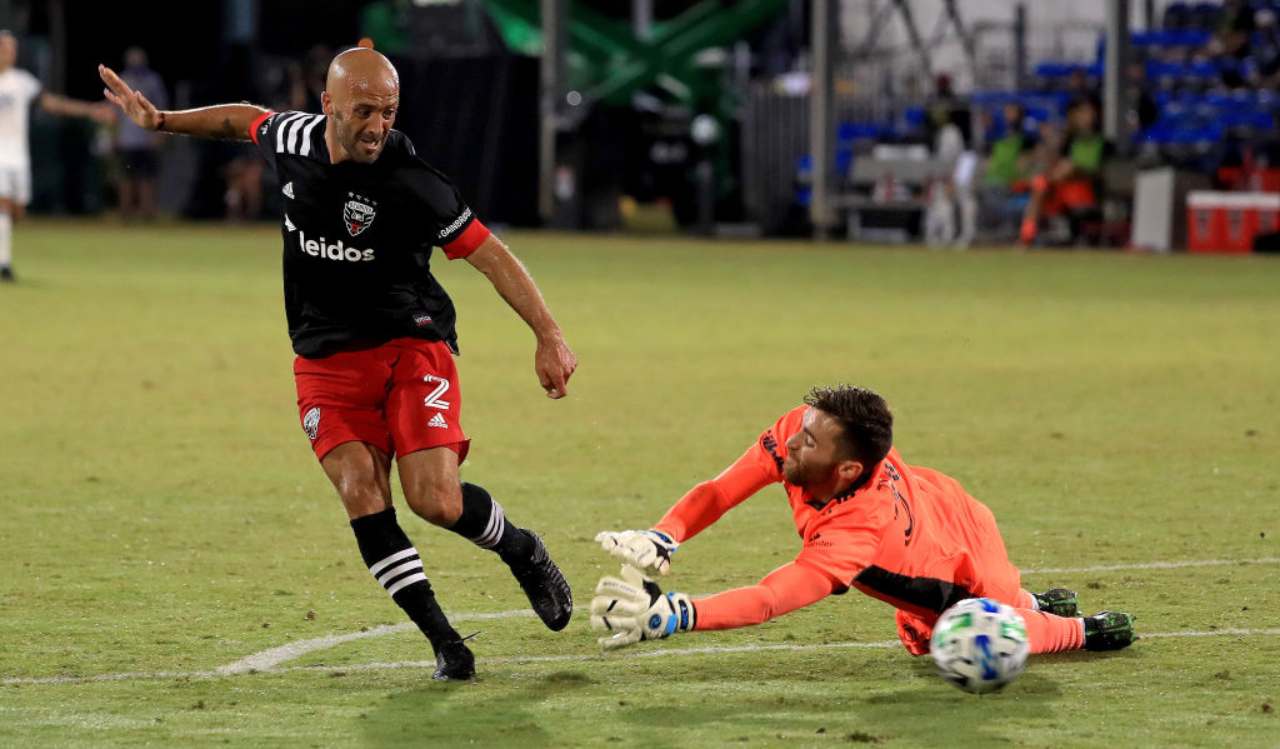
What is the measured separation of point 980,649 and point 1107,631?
35.6 inches

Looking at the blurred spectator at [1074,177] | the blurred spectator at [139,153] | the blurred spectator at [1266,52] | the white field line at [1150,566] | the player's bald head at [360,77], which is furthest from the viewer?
the blurred spectator at [139,153]

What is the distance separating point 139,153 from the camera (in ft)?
117

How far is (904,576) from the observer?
241 inches

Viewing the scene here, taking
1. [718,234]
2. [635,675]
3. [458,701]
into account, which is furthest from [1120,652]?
[718,234]

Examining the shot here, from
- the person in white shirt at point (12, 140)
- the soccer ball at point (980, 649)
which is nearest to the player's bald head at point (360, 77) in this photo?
the soccer ball at point (980, 649)

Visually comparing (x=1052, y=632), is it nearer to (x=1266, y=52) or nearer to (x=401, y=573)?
(x=401, y=573)

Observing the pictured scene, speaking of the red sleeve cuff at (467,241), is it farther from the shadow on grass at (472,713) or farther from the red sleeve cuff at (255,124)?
the shadow on grass at (472,713)

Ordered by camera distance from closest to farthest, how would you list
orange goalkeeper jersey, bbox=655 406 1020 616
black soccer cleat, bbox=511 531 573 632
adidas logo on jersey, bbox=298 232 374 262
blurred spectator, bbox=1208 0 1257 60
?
orange goalkeeper jersey, bbox=655 406 1020 616 → adidas logo on jersey, bbox=298 232 374 262 → black soccer cleat, bbox=511 531 573 632 → blurred spectator, bbox=1208 0 1257 60

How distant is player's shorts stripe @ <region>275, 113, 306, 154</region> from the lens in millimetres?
6480

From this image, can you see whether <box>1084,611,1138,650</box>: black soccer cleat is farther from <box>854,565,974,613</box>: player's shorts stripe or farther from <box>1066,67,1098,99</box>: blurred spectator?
<box>1066,67,1098,99</box>: blurred spectator

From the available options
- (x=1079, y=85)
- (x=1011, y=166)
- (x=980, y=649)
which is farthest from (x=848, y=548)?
(x=1079, y=85)

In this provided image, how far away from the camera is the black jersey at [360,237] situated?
6.29 metres

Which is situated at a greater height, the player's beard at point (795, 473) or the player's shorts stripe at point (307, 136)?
the player's shorts stripe at point (307, 136)

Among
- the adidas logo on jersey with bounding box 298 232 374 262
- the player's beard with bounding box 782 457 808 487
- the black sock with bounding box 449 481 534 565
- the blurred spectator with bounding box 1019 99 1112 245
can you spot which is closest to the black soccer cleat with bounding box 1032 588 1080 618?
the player's beard with bounding box 782 457 808 487
